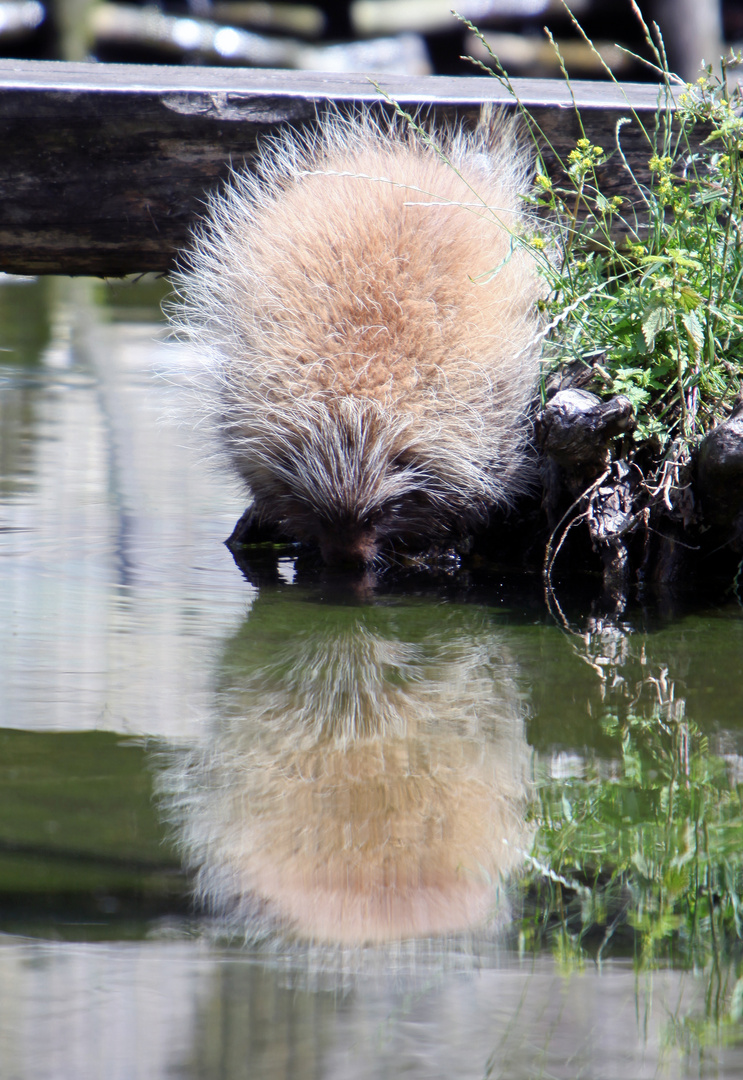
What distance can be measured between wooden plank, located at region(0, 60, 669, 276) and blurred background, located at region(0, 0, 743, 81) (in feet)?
26.4

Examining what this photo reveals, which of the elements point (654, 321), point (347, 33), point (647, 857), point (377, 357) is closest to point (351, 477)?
point (377, 357)

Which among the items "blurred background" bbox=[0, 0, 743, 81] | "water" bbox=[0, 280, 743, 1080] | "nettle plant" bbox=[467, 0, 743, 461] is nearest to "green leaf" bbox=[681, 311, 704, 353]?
"nettle plant" bbox=[467, 0, 743, 461]

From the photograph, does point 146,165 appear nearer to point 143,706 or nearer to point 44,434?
point 44,434

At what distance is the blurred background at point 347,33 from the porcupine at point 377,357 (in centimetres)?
872

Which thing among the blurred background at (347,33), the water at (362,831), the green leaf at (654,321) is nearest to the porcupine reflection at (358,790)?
the water at (362,831)

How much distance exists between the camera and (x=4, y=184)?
3129 mm

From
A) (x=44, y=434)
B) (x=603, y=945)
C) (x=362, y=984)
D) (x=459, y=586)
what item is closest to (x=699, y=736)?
(x=603, y=945)

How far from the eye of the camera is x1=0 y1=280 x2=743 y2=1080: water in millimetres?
942

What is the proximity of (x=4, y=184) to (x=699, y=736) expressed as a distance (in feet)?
8.45

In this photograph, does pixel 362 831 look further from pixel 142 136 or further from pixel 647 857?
pixel 142 136

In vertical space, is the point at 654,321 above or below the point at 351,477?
above

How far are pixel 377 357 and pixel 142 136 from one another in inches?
45.7

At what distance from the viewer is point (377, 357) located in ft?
8.16

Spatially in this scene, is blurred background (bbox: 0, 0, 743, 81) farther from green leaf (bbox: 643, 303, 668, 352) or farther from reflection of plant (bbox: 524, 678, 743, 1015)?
reflection of plant (bbox: 524, 678, 743, 1015)
